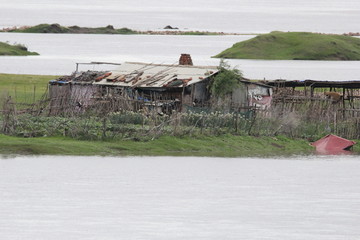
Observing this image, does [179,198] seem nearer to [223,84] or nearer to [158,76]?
[223,84]

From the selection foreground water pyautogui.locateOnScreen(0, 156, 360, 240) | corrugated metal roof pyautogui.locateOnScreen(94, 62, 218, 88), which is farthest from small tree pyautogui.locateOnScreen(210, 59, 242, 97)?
foreground water pyautogui.locateOnScreen(0, 156, 360, 240)

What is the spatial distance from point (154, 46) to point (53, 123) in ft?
377

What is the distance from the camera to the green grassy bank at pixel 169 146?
36.1 metres

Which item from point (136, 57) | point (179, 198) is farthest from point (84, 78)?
point (136, 57)

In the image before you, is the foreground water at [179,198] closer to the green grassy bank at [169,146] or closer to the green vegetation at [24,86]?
the green grassy bank at [169,146]

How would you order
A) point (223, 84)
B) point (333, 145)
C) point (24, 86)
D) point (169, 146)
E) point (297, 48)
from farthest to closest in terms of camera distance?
point (297, 48) < point (24, 86) < point (223, 84) < point (333, 145) < point (169, 146)

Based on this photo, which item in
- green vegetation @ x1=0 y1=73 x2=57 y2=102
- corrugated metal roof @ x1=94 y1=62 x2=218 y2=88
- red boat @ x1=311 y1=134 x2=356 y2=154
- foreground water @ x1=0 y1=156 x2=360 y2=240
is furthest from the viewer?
green vegetation @ x1=0 y1=73 x2=57 y2=102

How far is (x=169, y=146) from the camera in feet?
126

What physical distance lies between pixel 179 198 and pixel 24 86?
27683 millimetres

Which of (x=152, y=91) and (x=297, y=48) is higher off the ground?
(x=152, y=91)

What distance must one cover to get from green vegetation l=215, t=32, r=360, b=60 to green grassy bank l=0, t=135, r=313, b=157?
82.4 m

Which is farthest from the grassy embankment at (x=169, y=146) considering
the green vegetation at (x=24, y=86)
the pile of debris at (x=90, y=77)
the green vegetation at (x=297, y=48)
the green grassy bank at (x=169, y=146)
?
the green vegetation at (x=297, y=48)

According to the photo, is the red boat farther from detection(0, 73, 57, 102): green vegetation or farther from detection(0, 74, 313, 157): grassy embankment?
detection(0, 73, 57, 102): green vegetation

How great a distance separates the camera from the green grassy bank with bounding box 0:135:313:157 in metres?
36.1
